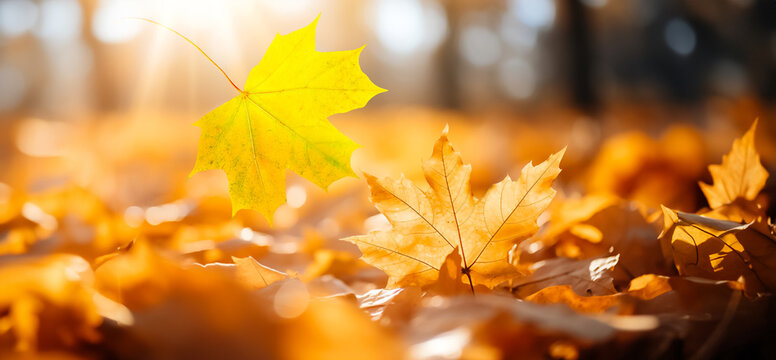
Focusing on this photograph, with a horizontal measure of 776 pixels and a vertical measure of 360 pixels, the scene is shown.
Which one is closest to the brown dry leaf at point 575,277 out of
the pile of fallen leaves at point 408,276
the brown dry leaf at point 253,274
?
the pile of fallen leaves at point 408,276

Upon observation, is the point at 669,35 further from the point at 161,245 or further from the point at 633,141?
the point at 161,245

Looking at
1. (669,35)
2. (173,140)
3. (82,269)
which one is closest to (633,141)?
(82,269)

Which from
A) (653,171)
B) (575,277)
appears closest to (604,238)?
(575,277)

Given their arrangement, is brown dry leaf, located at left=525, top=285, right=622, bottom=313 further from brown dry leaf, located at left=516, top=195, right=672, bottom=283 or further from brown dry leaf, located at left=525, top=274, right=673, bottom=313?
brown dry leaf, located at left=516, top=195, right=672, bottom=283

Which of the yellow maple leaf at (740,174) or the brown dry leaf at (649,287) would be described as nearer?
the brown dry leaf at (649,287)

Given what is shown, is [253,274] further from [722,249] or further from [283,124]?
[722,249]

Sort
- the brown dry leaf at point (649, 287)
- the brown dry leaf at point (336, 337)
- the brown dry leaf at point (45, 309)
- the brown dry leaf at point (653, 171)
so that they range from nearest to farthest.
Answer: the brown dry leaf at point (336, 337) → the brown dry leaf at point (45, 309) → the brown dry leaf at point (649, 287) → the brown dry leaf at point (653, 171)

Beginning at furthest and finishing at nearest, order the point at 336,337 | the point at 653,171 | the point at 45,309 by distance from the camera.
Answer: the point at 653,171
the point at 45,309
the point at 336,337

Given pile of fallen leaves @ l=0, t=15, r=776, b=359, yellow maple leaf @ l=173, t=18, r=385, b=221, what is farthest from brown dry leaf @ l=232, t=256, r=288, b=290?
yellow maple leaf @ l=173, t=18, r=385, b=221

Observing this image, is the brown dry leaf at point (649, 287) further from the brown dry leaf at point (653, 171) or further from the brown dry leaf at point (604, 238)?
the brown dry leaf at point (653, 171)
